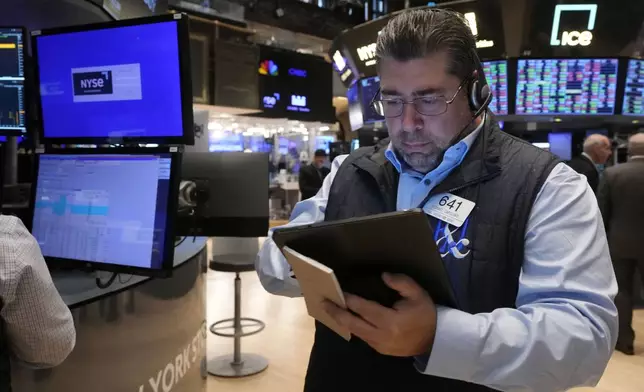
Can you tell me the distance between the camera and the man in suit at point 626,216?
420cm

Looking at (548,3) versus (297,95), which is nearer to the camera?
(548,3)

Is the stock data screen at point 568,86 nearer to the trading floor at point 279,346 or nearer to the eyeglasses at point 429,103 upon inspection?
the trading floor at point 279,346

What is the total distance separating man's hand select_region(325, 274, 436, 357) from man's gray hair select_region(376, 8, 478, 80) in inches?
19.5

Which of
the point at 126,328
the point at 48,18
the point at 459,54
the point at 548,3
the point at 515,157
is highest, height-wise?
the point at 548,3

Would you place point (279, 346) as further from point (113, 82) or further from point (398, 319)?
point (398, 319)

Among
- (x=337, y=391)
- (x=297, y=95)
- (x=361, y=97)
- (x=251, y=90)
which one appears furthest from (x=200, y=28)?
(x=337, y=391)

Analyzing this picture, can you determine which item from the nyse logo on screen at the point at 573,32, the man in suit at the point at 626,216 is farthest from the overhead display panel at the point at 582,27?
the man in suit at the point at 626,216

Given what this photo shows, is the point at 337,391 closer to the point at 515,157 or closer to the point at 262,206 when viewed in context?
the point at 515,157

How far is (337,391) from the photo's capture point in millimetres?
1210

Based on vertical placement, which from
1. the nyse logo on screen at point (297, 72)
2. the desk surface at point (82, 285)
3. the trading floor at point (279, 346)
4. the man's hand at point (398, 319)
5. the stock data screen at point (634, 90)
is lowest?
the trading floor at point (279, 346)

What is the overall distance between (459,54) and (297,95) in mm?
10475

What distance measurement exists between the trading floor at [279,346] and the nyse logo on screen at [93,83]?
2252mm

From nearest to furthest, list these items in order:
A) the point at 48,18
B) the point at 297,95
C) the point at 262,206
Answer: the point at 262,206 < the point at 48,18 < the point at 297,95

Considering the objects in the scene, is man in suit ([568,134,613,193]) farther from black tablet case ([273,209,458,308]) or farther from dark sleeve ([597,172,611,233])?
black tablet case ([273,209,458,308])
